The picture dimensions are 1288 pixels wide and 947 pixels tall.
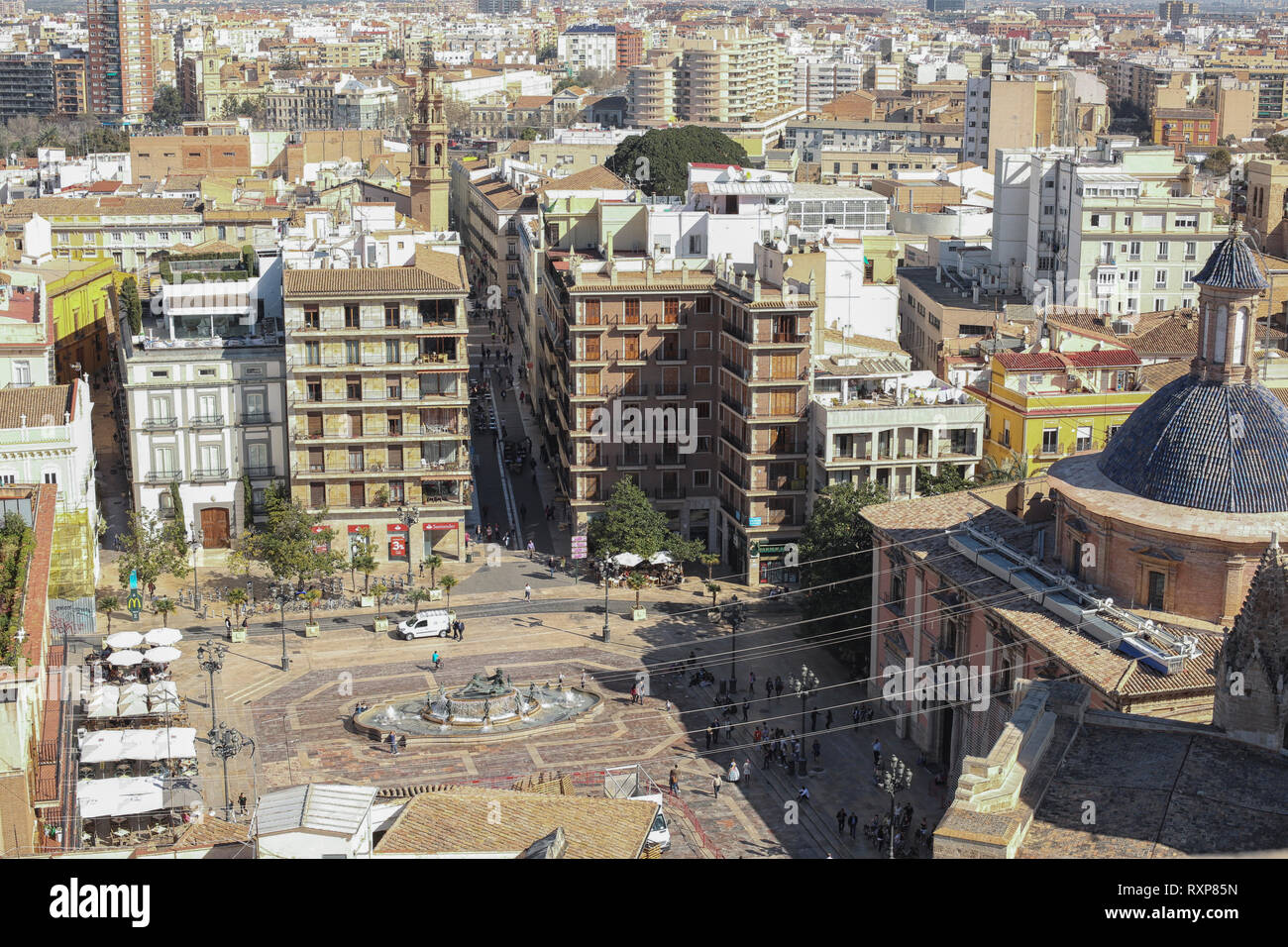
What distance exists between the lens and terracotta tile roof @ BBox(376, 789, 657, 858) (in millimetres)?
36531

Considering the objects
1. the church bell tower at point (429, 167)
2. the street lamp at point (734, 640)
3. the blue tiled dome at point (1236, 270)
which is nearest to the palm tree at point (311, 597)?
the street lamp at point (734, 640)

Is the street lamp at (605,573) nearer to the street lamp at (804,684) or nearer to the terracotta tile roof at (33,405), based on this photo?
the street lamp at (804,684)

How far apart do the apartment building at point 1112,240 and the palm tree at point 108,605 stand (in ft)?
181

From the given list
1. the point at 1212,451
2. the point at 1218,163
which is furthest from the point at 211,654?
the point at 1218,163

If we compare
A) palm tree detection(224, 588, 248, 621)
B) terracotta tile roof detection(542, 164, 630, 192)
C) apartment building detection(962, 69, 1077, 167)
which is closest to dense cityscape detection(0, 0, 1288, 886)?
palm tree detection(224, 588, 248, 621)

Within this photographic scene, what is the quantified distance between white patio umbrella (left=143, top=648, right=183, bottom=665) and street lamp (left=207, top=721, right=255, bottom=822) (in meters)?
3.24

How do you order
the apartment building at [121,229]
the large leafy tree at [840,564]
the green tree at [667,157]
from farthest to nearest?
1. the green tree at [667,157]
2. the apartment building at [121,229]
3. the large leafy tree at [840,564]

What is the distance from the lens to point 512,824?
38.5m

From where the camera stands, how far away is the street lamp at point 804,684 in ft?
189

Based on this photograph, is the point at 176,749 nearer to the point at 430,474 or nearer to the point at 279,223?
the point at 430,474

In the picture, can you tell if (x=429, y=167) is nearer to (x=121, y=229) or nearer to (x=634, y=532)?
(x=121, y=229)
